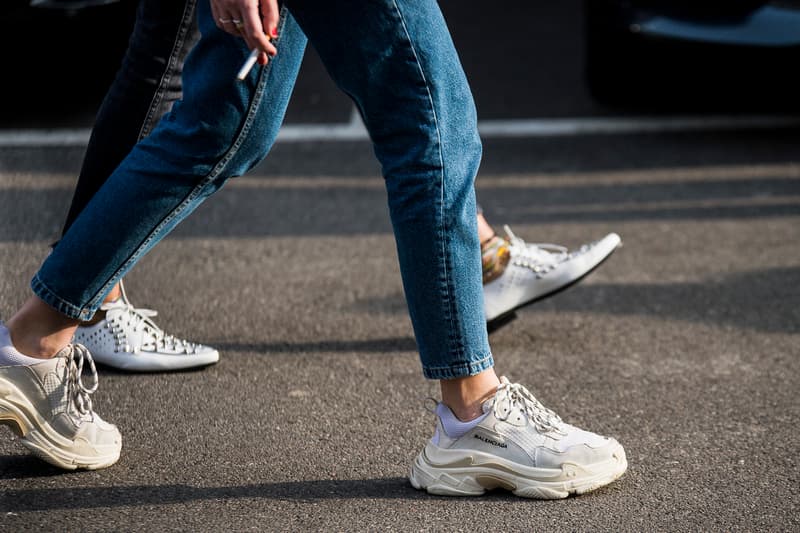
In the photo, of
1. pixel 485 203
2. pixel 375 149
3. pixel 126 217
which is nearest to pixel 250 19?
pixel 375 149

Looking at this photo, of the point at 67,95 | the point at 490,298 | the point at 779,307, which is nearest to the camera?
the point at 490,298

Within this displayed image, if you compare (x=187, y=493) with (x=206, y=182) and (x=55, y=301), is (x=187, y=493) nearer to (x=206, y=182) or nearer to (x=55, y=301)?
(x=55, y=301)

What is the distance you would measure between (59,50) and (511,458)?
3.85 meters

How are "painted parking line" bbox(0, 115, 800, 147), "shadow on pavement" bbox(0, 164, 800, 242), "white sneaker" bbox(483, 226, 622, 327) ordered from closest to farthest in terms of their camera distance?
"white sneaker" bbox(483, 226, 622, 327), "shadow on pavement" bbox(0, 164, 800, 242), "painted parking line" bbox(0, 115, 800, 147)

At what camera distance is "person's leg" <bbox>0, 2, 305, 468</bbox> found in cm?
212

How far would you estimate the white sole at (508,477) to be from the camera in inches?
85.0

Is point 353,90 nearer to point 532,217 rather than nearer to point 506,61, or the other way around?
point 532,217

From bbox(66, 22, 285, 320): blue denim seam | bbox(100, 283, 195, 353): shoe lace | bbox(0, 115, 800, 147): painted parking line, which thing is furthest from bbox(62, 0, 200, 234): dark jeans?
bbox(0, 115, 800, 147): painted parking line

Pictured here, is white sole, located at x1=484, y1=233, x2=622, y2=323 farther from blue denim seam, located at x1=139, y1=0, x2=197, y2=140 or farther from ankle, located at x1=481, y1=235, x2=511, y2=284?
blue denim seam, located at x1=139, y1=0, x2=197, y2=140

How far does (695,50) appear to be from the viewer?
16.6ft

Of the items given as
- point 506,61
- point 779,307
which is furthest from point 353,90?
point 506,61

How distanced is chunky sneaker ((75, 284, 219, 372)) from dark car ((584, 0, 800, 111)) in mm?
3162

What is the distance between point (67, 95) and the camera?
5.73 metres

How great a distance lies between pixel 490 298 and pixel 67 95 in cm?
353
